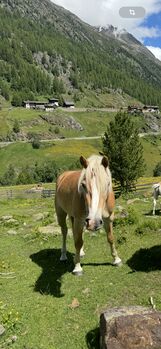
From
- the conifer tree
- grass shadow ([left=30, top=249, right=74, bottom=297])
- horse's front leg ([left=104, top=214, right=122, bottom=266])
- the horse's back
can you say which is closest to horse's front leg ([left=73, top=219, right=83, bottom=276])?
the horse's back

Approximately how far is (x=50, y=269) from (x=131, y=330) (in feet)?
21.1

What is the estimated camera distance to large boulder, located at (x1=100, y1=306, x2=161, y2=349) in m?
7.81

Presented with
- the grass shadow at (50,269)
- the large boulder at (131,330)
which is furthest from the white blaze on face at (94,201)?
the grass shadow at (50,269)

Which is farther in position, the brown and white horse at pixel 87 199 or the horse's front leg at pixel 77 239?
the horse's front leg at pixel 77 239

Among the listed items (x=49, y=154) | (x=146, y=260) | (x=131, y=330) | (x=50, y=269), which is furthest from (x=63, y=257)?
(x=49, y=154)

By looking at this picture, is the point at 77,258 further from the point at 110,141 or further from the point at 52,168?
the point at 52,168

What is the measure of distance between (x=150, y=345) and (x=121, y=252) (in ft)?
22.6

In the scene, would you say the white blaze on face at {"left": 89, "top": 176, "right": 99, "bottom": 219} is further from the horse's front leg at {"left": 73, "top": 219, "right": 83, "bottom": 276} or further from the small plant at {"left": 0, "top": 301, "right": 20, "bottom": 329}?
the small plant at {"left": 0, "top": 301, "right": 20, "bottom": 329}

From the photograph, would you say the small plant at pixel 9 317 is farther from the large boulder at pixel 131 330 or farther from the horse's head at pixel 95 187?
the horse's head at pixel 95 187

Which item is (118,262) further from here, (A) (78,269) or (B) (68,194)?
(B) (68,194)

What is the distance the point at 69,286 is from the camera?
39.5 feet

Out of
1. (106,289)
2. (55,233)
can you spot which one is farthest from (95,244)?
(106,289)

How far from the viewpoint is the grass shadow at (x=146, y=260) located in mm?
12559

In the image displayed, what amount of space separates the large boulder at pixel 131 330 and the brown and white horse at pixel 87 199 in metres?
1.96
